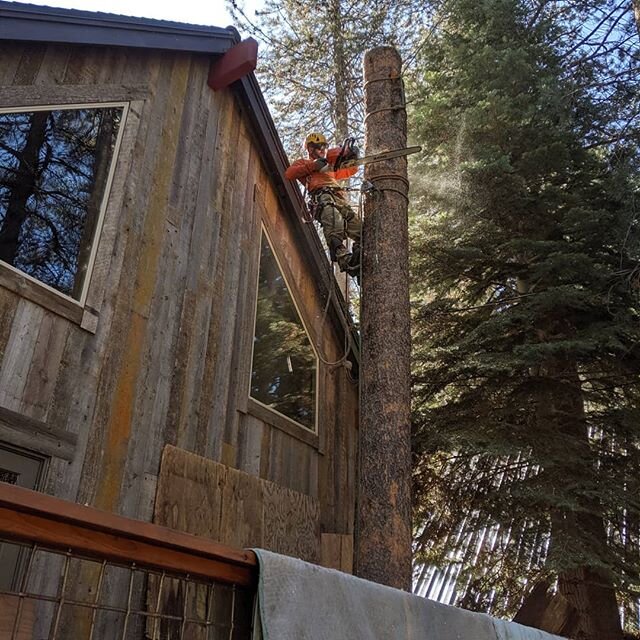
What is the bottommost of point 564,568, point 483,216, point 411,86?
point 564,568

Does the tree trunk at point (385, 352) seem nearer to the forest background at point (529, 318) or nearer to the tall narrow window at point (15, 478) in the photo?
the tall narrow window at point (15, 478)

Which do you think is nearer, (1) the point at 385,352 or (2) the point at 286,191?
(1) the point at 385,352

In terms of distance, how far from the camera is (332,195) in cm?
559

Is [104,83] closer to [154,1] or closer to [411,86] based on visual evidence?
[154,1]

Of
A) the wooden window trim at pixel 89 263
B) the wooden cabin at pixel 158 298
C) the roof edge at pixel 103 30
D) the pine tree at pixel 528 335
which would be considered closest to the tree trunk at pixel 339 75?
the pine tree at pixel 528 335

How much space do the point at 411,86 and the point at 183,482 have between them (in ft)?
27.6

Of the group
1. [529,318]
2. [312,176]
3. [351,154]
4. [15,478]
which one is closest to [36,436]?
[15,478]

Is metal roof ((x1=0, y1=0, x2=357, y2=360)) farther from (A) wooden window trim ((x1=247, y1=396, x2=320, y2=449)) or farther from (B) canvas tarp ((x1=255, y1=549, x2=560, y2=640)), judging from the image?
(B) canvas tarp ((x1=255, y1=549, x2=560, y2=640))

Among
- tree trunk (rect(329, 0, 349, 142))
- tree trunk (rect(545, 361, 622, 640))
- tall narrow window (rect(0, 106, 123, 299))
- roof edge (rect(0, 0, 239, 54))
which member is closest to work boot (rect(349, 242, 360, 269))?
tall narrow window (rect(0, 106, 123, 299))

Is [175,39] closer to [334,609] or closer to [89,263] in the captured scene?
[89,263]

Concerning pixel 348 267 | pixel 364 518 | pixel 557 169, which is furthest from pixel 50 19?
pixel 557 169

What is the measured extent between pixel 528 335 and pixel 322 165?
3222 mm

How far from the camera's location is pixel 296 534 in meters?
5.22

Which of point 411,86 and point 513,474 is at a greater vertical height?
point 411,86
